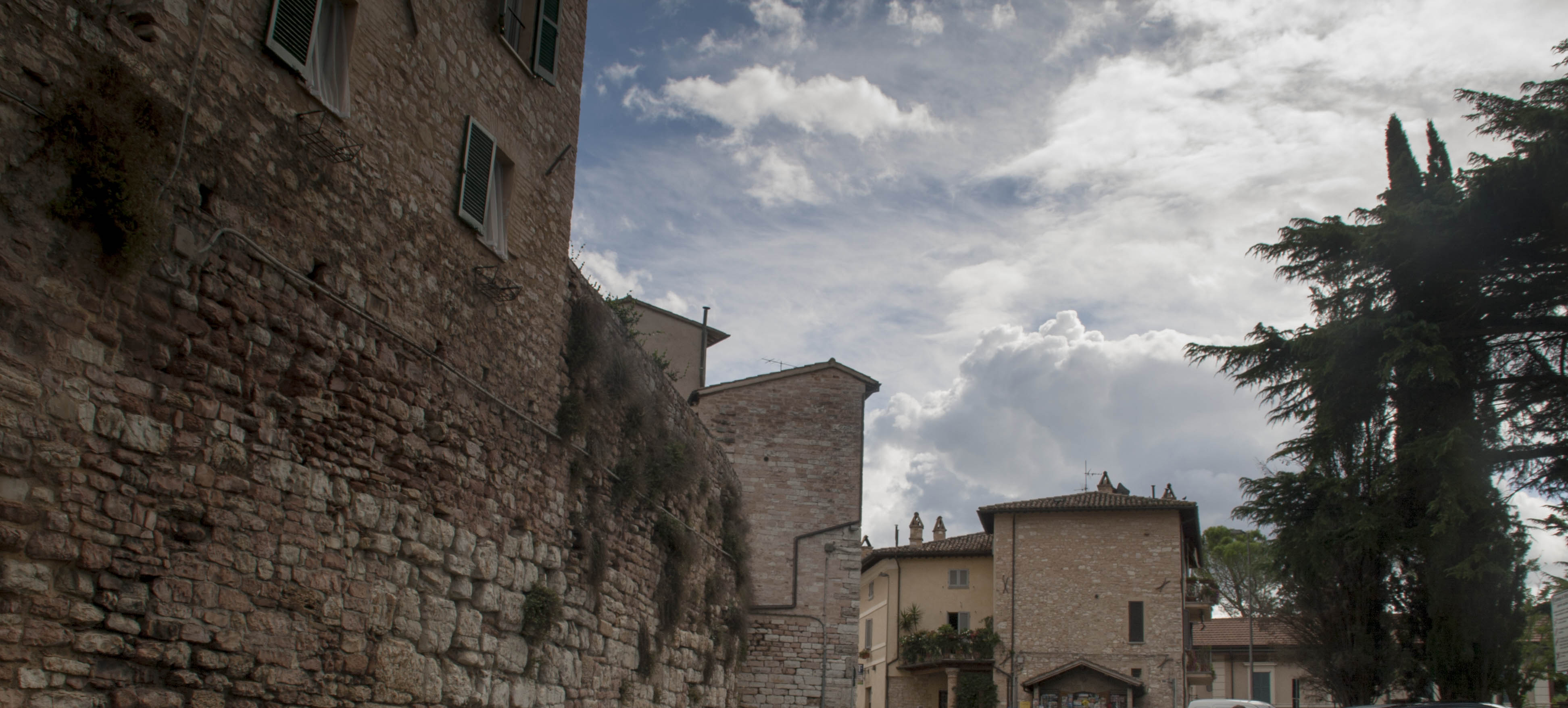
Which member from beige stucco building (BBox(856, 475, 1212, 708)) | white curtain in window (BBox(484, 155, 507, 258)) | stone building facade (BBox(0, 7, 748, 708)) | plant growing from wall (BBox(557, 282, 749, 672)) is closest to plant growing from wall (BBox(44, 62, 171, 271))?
stone building facade (BBox(0, 7, 748, 708))

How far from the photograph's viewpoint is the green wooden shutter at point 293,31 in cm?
670

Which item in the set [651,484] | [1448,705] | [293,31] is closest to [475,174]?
[293,31]

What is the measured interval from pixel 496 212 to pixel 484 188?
314mm

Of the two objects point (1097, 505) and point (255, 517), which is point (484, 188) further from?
point (1097, 505)

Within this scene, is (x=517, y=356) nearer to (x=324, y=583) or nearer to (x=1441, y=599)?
(x=324, y=583)

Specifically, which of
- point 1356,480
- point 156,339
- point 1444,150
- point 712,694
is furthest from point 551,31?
point 1444,150

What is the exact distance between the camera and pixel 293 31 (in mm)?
6879

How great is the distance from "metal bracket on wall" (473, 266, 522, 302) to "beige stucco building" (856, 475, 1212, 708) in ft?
91.7

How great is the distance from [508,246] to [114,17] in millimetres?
4207

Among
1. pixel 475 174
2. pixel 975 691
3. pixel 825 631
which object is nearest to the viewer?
pixel 475 174

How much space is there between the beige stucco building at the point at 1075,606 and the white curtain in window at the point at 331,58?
3049 centimetres

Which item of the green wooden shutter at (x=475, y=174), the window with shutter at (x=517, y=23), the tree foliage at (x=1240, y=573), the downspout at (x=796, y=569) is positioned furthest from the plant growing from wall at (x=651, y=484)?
the tree foliage at (x=1240, y=573)

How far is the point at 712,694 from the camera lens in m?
15.0

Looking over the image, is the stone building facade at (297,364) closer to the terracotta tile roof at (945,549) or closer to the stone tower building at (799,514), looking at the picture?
the stone tower building at (799,514)
